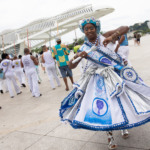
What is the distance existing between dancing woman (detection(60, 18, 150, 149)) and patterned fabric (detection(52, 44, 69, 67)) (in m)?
3.98

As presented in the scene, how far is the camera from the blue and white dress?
1.97 metres

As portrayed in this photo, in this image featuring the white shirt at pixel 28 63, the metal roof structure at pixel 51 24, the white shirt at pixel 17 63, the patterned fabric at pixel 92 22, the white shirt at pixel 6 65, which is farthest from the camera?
the metal roof structure at pixel 51 24

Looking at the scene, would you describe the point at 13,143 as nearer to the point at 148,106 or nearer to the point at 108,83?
the point at 108,83

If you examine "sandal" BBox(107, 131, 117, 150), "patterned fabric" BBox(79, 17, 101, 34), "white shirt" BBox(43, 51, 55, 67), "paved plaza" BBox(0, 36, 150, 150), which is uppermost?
"patterned fabric" BBox(79, 17, 101, 34)

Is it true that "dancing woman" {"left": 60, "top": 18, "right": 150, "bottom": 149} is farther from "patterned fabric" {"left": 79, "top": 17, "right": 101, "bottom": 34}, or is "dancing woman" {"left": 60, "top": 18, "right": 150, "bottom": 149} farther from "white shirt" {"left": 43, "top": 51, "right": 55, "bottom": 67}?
"white shirt" {"left": 43, "top": 51, "right": 55, "bottom": 67}

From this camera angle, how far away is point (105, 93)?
2.17 meters

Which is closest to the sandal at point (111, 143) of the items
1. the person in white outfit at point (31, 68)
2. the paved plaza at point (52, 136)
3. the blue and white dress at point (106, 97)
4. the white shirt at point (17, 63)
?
the paved plaza at point (52, 136)

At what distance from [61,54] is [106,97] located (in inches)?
181

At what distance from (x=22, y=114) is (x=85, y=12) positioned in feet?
112

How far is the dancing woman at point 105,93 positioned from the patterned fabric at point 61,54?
398 centimetres

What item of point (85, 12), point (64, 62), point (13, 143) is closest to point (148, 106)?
point (13, 143)

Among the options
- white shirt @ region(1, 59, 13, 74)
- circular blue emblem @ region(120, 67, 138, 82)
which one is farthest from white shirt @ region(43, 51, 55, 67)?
circular blue emblem @ region(120, 67, 138, 82)

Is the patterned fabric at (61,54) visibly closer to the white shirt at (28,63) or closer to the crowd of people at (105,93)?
the white shirt at (28,63)

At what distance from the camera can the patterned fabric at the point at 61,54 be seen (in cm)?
649
